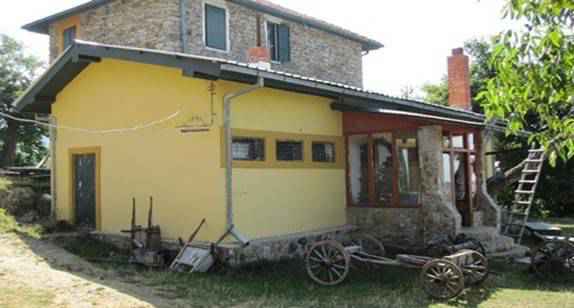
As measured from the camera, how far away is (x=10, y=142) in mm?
24359

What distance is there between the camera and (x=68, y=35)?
1752 centimetres

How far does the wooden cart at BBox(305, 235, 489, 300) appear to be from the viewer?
7219mm

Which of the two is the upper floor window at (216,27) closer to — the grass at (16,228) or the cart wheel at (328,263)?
the grass at (16,228)

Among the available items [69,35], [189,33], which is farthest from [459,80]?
[69,35]

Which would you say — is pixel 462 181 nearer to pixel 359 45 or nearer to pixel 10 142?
pixel 359 45

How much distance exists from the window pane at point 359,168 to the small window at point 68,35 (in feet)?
35.1

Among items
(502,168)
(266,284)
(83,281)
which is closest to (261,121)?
(266,284)

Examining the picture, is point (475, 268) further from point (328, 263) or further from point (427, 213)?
point (427, 213)

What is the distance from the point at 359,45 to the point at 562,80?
18529 mm

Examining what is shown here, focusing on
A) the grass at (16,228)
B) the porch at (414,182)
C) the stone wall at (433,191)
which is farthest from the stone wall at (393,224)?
the grass at (16,228)

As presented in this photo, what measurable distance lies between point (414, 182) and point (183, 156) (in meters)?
4.69

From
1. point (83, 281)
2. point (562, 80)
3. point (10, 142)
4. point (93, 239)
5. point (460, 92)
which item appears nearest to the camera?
point (562, 80)

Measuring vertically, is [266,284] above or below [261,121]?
below

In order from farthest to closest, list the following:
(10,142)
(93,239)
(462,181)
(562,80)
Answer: (10,142) < (462,181) < (93,239) < (562,80)
